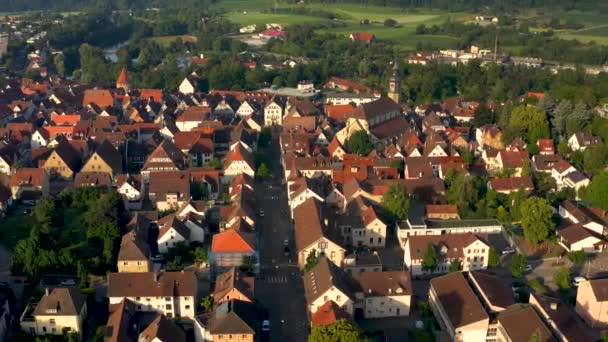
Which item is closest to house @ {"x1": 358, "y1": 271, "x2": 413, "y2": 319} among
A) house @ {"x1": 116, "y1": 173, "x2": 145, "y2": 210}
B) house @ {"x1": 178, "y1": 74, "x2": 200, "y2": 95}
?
house @ {"x1": 116, "y1": 173, "x2": 145, "y2": 210}

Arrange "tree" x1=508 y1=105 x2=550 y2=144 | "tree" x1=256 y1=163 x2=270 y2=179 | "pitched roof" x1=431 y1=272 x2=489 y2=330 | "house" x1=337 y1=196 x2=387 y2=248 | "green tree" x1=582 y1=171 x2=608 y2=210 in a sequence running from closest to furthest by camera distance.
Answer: "pitched roof" x1=431 y1=272 x2=489 y2=330 < "house" x1=337 y1=196 x2=387 y2=248 < "green tree" x1=582 y1=171 x2=608 y2=210 < "tree" x1=256 y1=163 x2=270 y2=179 < "tree" x1=508 y1=105 x2=550 y2=144

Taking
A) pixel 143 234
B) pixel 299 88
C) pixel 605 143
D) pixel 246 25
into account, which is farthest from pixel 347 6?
pixel 143 234

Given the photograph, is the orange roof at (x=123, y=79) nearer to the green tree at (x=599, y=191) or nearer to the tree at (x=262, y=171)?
the tree at (x=262, y=171)

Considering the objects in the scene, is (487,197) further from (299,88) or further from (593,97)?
(299,88)

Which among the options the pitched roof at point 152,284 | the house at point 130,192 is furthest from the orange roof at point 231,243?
the house at point 130,192

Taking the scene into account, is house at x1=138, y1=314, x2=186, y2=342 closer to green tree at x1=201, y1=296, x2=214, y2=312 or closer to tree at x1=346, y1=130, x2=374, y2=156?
green tree at x1=201, y1=296, x2=214, y2=312

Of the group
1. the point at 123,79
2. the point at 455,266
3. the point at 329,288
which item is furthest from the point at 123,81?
the point at 329,288
